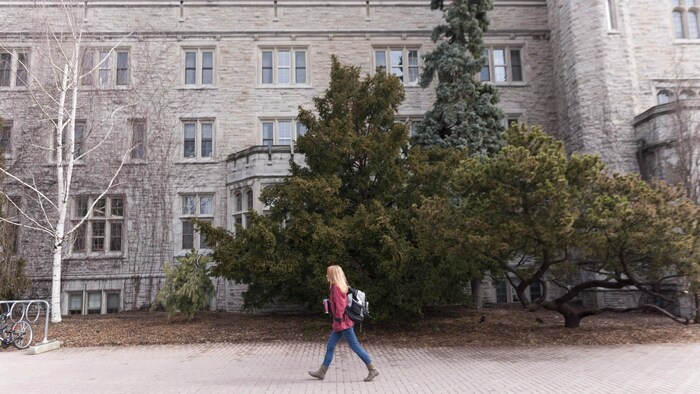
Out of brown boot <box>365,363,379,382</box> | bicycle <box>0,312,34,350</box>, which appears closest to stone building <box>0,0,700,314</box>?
bicycle <box>0,312,34,350</box>

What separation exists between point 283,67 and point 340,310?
48.9 feet

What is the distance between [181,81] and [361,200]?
11.5m

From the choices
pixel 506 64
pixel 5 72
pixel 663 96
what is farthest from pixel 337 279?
pixel 5 72

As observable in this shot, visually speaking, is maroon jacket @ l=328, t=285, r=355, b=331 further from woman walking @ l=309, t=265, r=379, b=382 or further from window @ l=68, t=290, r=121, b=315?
window @ l=68, t=290, r=121, b=315

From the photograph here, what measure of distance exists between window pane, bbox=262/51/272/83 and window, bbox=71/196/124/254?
7745 millimetres

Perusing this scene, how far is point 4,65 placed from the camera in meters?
18.6

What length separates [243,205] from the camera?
1667 cm

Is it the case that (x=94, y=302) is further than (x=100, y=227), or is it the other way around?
(x=100, y=227)

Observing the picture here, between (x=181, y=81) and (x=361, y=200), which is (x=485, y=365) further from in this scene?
(x=181, y=81)

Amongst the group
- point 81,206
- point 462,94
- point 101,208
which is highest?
point 462,94

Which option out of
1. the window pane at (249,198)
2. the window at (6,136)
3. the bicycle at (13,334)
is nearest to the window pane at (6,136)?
the window at (6,136)

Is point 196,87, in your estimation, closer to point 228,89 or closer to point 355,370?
point 228,89

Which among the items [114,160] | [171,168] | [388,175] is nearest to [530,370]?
[388,175]

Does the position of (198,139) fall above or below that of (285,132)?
below
